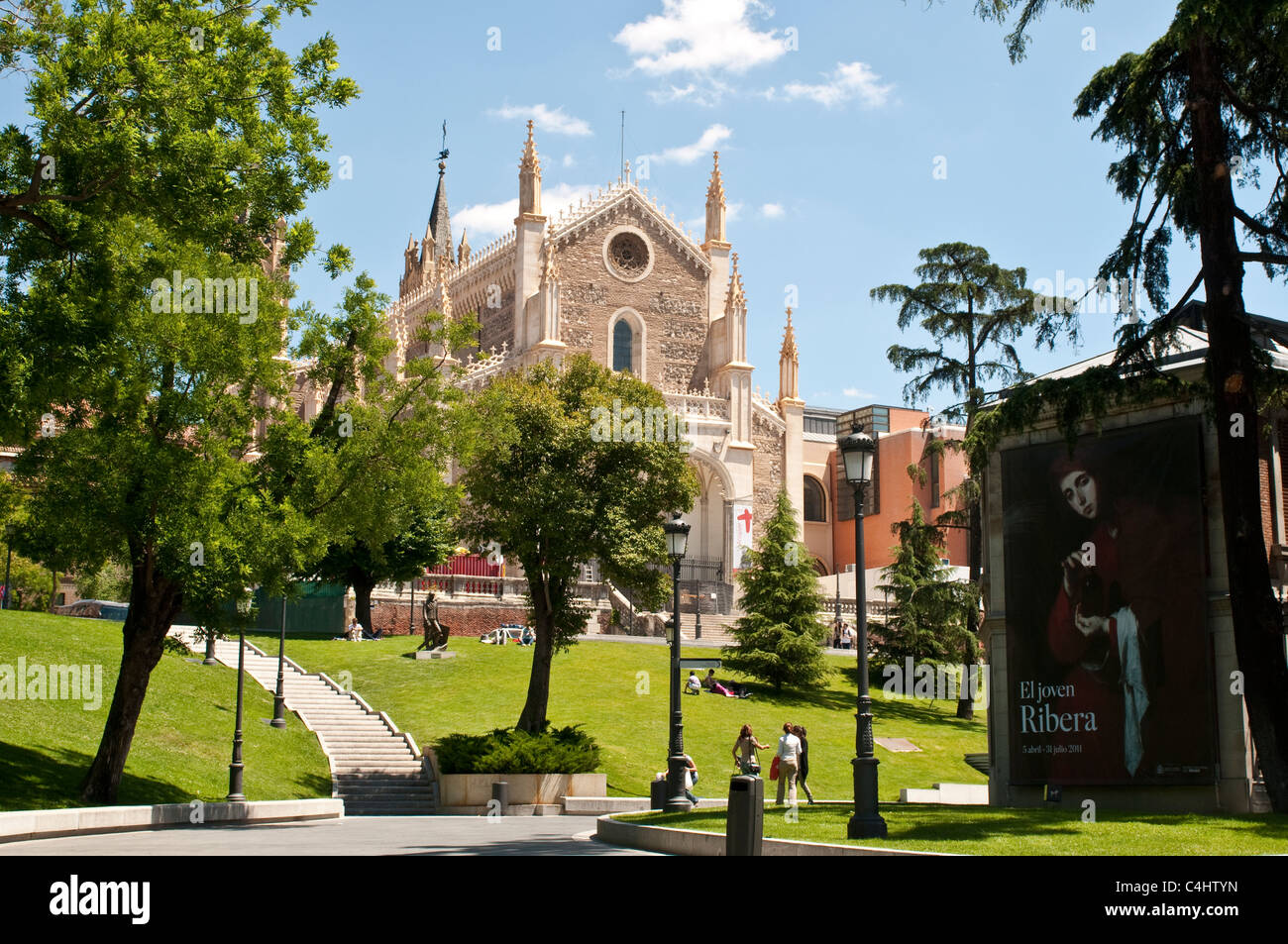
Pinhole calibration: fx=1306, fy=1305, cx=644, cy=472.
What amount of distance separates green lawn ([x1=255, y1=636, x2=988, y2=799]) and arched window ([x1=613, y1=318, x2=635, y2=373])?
23054 mm

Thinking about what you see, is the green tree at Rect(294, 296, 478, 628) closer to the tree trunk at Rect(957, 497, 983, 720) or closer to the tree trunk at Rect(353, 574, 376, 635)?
the tree trunk at Rect(957, 497, 983, 720)

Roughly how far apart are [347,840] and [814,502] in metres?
59.9

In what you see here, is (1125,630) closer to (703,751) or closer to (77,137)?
(703,751)

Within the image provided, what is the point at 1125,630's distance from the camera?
2164 centimetres

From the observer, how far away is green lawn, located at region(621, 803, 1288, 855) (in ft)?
45.8

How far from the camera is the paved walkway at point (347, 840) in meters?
16.2

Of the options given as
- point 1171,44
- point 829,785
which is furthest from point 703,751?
point 1171,44

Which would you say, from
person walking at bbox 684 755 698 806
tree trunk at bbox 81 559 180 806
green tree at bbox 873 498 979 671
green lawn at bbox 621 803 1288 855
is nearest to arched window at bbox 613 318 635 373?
green tree at bbox 873 498 979 671

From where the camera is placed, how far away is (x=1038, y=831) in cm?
1616

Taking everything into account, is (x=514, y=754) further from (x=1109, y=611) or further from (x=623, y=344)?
(x=623, y=344)

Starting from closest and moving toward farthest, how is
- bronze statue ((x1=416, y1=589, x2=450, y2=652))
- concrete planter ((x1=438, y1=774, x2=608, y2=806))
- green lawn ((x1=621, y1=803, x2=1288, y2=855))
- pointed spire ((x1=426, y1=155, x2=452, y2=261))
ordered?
green lawn ((x1=621, y1=803, x2=1288, y2=855)), concrete planter ((x1=438, y1=774, x2=608, y2=806)), bronze statue ((x1=416, y1=589, x2=450, y2=652)), pointed spire ((x1=426, y1=155, x2=452, y2=261))

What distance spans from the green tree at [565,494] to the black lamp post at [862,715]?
13.8 meters

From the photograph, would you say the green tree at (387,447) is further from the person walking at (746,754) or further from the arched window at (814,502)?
the arched window at (814,502)

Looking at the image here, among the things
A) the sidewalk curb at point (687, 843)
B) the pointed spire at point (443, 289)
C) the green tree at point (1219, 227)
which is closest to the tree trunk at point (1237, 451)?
the green tree at point (1219, 227)
